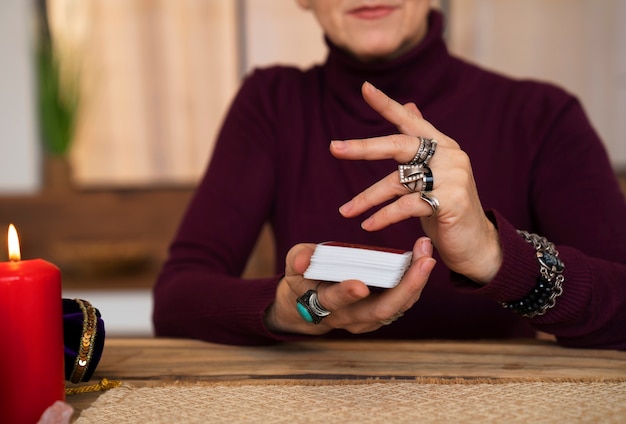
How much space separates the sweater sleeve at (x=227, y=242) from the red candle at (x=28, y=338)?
367 mm

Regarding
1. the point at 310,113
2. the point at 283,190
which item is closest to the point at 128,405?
the point at 283,190

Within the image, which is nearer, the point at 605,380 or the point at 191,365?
the point at 605,380

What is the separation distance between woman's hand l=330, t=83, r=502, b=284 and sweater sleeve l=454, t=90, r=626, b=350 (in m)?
0.03

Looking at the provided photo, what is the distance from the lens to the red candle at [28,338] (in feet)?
2.00

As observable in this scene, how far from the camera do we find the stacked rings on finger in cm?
81

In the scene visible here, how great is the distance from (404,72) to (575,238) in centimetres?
44

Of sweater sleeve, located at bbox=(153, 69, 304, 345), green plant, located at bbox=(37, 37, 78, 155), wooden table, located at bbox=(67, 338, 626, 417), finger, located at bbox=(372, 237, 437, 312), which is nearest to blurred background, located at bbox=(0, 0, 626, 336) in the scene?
green plant, located at bbox=(37, 37, 78, 155)

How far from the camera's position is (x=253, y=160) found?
137cm

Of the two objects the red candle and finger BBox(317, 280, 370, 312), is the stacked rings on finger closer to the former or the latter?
finger BBox(317, 280, 370, 312)

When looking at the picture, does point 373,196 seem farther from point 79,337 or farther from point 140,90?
point 140,90

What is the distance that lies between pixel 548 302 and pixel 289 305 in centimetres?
34

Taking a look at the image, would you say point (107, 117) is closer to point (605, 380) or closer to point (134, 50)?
point (134, 50)

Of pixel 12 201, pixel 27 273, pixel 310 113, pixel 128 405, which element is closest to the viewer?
pixel 27 273

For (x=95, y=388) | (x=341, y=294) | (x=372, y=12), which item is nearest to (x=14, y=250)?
(x=95, y=388)
